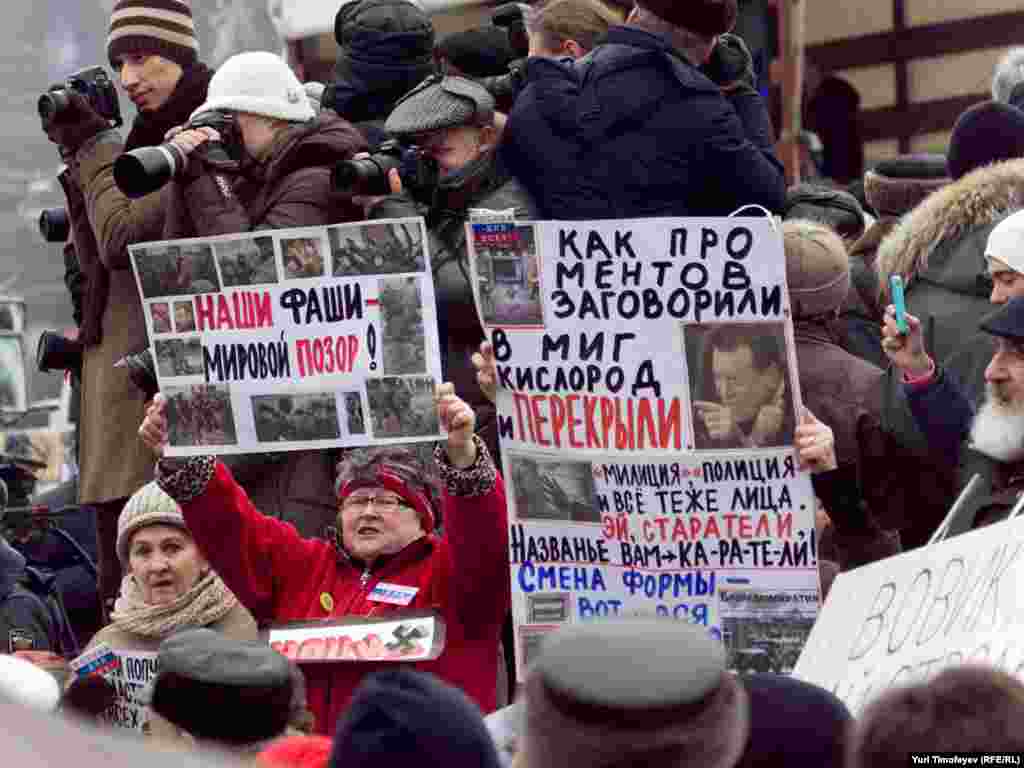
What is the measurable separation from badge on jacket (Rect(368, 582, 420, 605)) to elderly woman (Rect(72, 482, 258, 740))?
574mm

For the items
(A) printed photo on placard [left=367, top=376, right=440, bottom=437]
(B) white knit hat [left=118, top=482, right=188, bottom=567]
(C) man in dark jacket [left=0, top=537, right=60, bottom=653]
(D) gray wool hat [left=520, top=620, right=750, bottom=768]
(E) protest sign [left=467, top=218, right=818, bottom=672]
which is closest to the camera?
(D) gray wool hat [left=520, top=620, right=750, bottom=768]

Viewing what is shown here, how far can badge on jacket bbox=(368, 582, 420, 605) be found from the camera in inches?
194

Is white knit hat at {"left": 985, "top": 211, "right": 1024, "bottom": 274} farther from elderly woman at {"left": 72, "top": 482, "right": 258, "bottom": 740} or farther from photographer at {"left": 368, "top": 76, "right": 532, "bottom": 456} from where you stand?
elderly woman at {"left": 72, "top": 482, "right": 258, "bottom": 740}

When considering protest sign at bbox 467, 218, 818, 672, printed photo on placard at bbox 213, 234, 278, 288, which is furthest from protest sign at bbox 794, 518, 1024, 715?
printed photo on placard at bbox 213, 234, 278, 288

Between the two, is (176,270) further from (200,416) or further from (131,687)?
(131,687)

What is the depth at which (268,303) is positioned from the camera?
513cm

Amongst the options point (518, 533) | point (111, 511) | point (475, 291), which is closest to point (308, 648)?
point (518, 533)

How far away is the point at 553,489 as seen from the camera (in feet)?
15.2

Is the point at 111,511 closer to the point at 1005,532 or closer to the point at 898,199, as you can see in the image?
the point at 898,199

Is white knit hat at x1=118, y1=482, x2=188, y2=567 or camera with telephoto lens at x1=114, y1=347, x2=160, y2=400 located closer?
camera with telephoto lens at x1=114, y1=347, x2=160, y2=400

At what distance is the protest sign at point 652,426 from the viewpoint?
14.5 feet

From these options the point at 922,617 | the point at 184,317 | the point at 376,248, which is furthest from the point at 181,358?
the point at 922,617

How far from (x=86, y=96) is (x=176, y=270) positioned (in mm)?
839

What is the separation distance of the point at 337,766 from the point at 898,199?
451 centimetres
